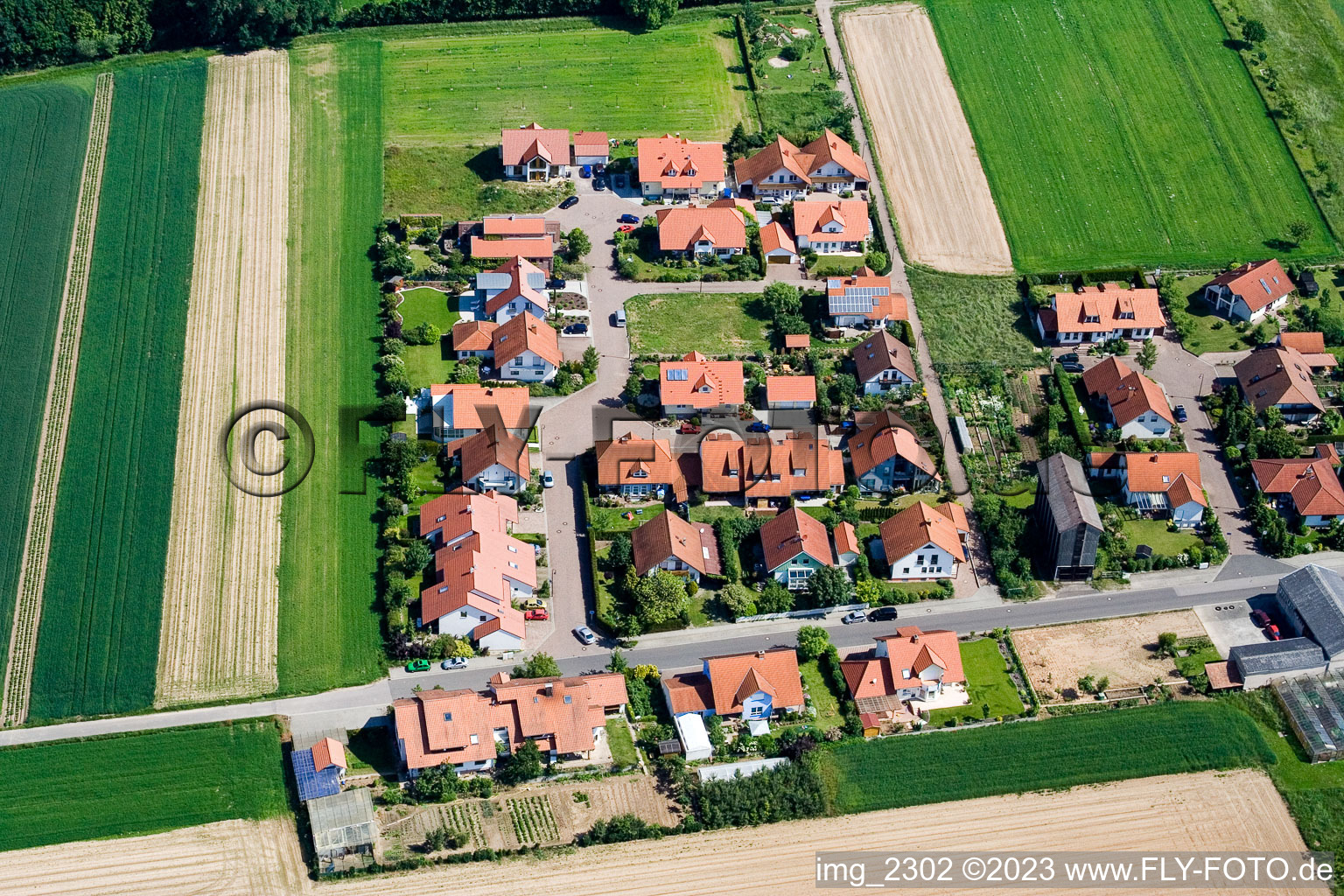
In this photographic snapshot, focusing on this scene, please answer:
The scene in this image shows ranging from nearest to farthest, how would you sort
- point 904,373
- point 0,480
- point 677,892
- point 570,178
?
point 677,892, point 0,480, point 904,373, point 570,178

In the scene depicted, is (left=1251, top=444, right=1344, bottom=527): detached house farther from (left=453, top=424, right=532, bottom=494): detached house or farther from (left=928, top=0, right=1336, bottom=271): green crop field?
(left=453, top=424, right=532, bottom=494): detached house

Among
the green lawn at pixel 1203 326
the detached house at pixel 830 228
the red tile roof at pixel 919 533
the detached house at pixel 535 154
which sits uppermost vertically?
the detached house at pixel 535 154

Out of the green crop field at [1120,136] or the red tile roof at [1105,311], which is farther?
the green crop field at [1120,136]

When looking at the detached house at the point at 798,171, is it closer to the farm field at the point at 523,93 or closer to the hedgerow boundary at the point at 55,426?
the farm field at the point at 523,93

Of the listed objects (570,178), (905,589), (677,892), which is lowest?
(677,892)

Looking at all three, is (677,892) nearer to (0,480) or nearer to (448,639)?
(448,639)

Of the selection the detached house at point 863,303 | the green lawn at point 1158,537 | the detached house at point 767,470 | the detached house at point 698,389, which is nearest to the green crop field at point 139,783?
the detached house at point 767,470

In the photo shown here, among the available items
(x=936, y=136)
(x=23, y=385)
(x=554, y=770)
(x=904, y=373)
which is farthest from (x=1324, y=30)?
(x=23, y=385)
